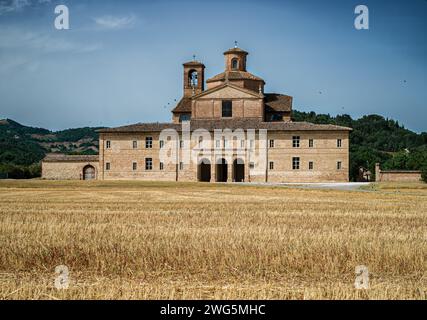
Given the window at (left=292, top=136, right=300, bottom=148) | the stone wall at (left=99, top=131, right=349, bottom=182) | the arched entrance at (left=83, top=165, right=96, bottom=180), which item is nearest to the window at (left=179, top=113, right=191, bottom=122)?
the stone wall at (left=99, top=131, right=349, bottom=182)

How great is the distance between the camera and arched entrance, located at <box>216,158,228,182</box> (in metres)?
71.1

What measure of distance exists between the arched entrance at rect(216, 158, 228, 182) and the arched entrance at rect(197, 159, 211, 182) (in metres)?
1.31

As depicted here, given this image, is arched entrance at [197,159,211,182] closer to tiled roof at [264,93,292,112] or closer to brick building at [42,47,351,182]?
brick building at [42,47,351,182]

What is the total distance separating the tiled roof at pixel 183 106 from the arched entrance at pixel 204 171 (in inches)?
338

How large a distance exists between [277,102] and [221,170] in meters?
12.1

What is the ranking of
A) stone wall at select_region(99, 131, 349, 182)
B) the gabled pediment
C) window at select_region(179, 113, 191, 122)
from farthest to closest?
window at select_region(179, 113, 191, 122) → the gabled pediment → stone wall at select_region(99, 131, 349, 182)

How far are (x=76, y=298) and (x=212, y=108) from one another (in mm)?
66387

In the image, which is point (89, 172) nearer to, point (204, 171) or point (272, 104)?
point (204, 171)

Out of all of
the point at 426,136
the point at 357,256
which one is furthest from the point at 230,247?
the point at 426,136

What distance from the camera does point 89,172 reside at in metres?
76.9

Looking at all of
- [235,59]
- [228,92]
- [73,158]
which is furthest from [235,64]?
[73,158]

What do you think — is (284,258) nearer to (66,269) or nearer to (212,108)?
(66,269)

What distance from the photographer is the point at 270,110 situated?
75500mm
